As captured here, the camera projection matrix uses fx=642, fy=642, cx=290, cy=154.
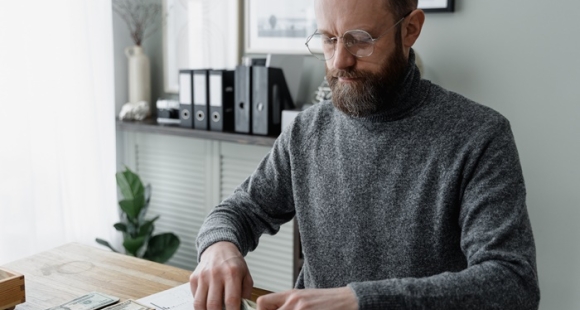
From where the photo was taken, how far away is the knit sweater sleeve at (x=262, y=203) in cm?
152

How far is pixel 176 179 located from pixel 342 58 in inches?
83.7

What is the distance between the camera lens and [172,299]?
136 centimetres

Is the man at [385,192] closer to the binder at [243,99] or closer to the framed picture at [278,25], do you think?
the binder at [243,99]

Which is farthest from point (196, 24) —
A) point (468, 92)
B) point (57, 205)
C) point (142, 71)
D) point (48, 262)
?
point (48, 262)

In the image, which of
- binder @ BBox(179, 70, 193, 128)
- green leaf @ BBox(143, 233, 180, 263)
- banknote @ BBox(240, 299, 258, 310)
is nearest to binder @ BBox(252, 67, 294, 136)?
binder @ BBox(179, 70, 193, 128)

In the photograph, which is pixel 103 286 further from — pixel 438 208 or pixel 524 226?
pixel 524 226

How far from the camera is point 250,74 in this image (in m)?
2.80

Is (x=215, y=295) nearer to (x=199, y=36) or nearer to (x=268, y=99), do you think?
(x=268, y=99)

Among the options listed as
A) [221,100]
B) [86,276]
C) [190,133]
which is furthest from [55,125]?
[86,276]

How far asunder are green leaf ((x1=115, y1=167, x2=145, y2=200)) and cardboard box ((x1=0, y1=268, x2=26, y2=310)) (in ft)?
5.70

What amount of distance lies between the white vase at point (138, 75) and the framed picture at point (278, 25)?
583 millimetres

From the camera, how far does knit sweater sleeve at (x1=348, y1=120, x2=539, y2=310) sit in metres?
1.06

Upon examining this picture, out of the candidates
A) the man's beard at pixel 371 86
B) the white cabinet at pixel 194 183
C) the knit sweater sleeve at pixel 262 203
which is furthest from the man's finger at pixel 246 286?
the white cabinet at pixel 194 183

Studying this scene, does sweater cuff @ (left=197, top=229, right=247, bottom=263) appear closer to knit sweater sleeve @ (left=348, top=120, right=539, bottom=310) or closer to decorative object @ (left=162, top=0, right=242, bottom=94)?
knit sweater sleeve @ (left=348, top=120, right=539, bottom=310)
